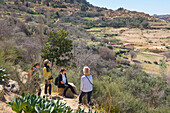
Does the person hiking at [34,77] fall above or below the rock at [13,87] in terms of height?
above

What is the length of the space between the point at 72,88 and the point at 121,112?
1.88 meters

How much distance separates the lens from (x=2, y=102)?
144 inches

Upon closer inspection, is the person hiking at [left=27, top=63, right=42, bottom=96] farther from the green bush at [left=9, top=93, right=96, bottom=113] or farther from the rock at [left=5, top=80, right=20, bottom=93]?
the green bush at [left=9, top=93, right=96, bottom=113]

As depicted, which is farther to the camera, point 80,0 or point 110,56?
point 80,0

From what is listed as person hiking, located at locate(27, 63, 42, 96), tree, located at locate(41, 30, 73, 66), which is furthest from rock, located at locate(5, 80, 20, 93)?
tree, located at locate(41, 30, 73, 66)

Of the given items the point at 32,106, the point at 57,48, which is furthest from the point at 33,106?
the point at 57,48

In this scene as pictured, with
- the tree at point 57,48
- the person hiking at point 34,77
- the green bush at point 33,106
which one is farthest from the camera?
the tree at point 57,48

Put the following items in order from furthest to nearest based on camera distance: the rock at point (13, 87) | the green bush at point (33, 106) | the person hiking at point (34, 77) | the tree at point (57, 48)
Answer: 1. the tree at point (57, 48)
2. the rock at point (13, 87)
3. the person hiking at point (34, 77)
4. the green bush at point (33, 106)

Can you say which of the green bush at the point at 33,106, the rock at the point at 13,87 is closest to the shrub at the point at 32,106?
the green bush at the point at 33,106

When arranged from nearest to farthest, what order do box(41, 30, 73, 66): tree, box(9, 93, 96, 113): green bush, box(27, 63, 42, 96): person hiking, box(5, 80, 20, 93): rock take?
box(9, 93, 96, 113): green bush
box(27, 63, 42, 96): person hiking
box(5, 80, 20, 93): rock
box(41, 30, 73, 66): tree

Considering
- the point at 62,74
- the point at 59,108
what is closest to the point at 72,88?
the point at 62,74

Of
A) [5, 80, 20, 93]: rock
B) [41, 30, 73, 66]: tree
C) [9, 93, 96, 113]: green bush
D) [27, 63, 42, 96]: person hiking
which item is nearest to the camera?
[9, 93, 96, 113]: green bush

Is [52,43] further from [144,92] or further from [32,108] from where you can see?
[32,108]

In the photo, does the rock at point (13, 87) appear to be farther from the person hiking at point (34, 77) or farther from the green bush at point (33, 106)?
the green bush at point (33, 106)
